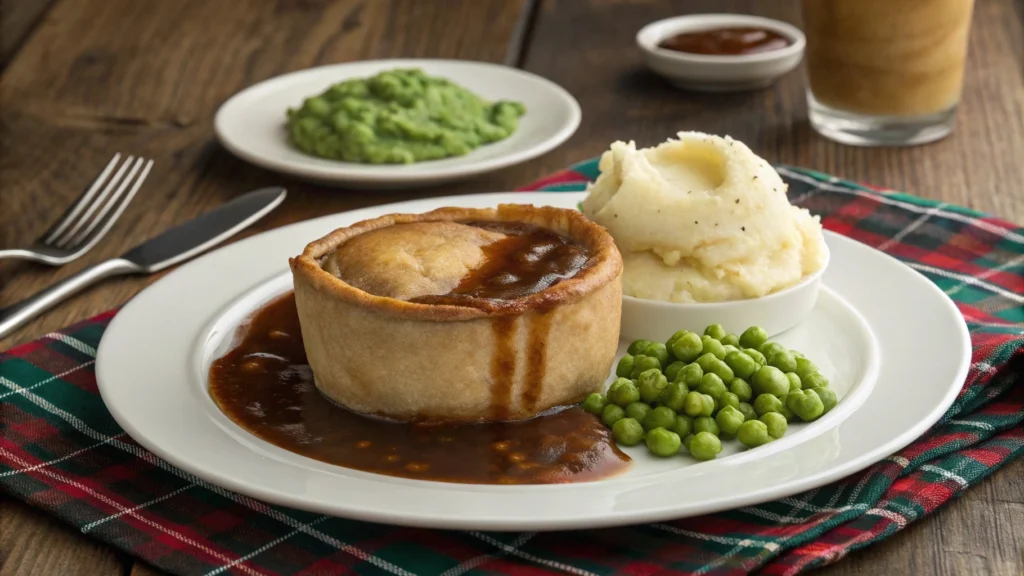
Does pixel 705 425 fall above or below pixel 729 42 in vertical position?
above

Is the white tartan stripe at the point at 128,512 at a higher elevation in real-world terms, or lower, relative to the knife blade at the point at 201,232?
higher

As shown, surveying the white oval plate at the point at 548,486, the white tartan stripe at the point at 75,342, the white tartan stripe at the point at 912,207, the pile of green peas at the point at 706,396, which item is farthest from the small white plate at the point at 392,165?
the pile of green peas at the point at 706,396

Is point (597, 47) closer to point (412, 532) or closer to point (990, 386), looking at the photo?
point (990, 386)

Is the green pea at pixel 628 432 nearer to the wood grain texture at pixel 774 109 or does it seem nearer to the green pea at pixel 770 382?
the green pea at pixel 770 382

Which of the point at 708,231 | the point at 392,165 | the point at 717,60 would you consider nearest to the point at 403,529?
the point at 708,231

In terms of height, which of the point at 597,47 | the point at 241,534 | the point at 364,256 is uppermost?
the point at 364,256

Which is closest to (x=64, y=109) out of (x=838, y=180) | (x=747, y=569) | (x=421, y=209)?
(x=421, y=209)

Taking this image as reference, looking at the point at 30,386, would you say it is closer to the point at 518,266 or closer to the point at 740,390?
the point at 518,266
